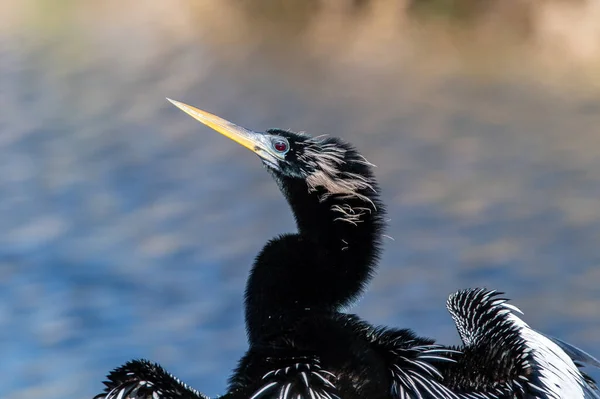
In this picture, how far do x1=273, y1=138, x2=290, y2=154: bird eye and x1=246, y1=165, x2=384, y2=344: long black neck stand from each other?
11cm

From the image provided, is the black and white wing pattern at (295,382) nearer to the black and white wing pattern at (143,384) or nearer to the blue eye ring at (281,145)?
the black and white wing pattern at (143,384)

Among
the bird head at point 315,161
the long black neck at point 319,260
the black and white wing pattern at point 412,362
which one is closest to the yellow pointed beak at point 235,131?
the bird head at point 315,161

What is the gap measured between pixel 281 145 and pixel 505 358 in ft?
1.80

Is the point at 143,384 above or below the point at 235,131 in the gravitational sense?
below

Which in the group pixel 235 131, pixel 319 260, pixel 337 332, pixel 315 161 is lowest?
pixel 337 332

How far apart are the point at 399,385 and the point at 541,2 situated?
3.11 m

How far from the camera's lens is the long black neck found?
147 centimetres

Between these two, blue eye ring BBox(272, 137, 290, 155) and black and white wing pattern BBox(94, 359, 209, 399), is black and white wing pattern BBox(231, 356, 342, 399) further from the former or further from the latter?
blue eye ring BBox(272, 137, 290, 155)

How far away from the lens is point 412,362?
1312mm

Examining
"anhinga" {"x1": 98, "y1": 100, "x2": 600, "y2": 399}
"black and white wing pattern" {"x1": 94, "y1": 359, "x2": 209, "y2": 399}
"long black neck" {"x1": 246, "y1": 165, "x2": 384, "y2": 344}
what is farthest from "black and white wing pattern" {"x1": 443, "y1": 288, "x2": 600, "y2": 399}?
"black and white wing pattern" {"x1": 94, "y1": 359, "x2": 209, "y2": 399}

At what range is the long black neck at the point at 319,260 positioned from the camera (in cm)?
147

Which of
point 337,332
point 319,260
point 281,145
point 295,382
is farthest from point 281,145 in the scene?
point 295,382

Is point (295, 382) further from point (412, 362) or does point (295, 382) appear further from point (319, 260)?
point (319, 260)

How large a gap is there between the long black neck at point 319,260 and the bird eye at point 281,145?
11 cm
